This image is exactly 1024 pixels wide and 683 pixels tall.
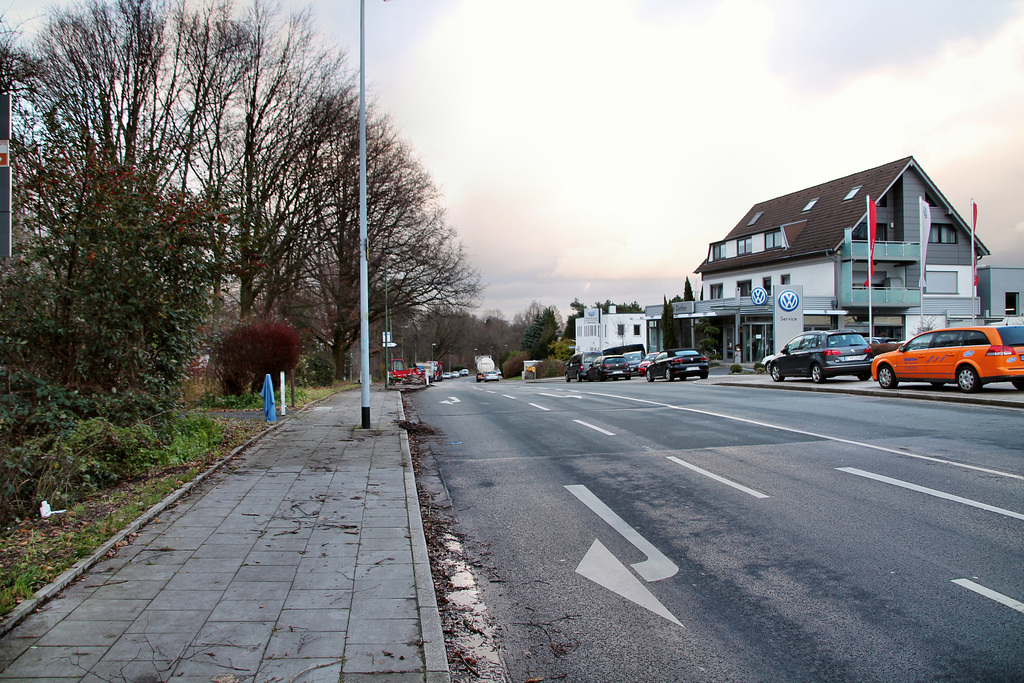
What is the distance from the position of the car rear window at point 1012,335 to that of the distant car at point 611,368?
79.0 feet

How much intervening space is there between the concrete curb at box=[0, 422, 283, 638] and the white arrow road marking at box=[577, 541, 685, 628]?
3458 millimetres

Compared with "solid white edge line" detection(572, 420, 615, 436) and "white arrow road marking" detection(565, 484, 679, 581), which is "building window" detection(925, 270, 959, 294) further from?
"white arrow road marking" detection(565, 484, 679, 581)

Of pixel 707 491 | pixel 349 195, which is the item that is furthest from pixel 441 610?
pixel 349 195

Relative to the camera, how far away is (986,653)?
3.53 metres

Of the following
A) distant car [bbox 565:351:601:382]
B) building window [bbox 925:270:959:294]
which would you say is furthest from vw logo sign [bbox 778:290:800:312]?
A: building window [bbox 925:270:959:294]

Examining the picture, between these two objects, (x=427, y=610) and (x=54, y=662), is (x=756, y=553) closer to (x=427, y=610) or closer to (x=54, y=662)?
(x=427, y=610)

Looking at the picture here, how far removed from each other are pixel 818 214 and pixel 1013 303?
18733 mm

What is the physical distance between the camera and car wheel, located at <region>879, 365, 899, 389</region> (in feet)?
61.7

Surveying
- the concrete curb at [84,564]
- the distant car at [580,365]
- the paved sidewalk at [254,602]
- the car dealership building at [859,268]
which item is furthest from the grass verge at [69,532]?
the car dealership building at [859,268]

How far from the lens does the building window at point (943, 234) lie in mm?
47656

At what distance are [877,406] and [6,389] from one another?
15418 mm

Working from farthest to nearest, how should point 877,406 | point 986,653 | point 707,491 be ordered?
point 877,406 → point 707,491 → point 986,653

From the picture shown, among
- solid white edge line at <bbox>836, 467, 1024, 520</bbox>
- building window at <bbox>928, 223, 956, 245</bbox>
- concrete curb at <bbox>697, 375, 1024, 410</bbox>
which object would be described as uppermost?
building window at <bbox>928, 223, 956, 245</bbox>

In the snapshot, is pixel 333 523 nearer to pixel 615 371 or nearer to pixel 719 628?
pixel 719 628
